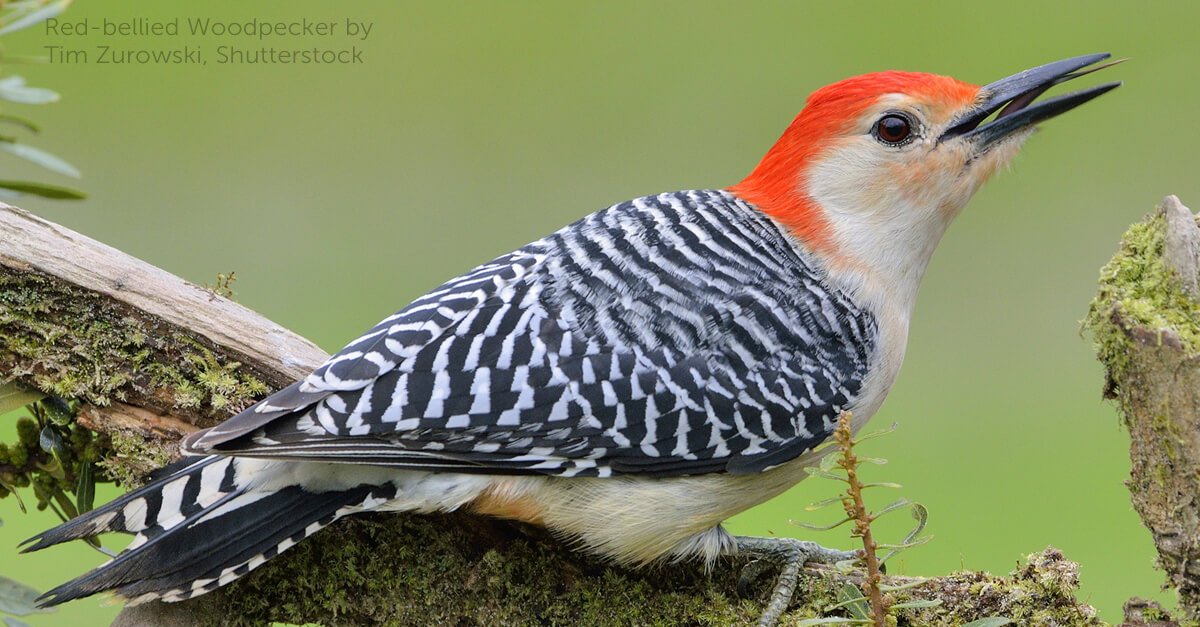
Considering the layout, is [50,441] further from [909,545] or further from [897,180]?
[897,180]

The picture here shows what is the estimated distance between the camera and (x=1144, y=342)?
2.94 metres

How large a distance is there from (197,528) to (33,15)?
1481mm

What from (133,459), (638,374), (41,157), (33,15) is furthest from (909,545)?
(133,459)

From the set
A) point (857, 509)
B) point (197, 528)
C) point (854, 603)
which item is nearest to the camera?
point (857, 509)

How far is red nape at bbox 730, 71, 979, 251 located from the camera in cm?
392

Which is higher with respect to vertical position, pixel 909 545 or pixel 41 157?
pixel 41 157

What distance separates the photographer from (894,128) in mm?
3939

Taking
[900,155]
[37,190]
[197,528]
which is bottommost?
[197,528]

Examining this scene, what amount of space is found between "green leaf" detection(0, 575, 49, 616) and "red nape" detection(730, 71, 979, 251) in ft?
8.07

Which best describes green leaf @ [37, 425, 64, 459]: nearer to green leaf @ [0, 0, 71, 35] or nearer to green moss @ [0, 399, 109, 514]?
green moss @ [0, 399, 109, 514]

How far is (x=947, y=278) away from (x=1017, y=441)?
2.10m

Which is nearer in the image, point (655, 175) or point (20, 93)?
point (20, 93)

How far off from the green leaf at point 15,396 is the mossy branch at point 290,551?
28 millimetres

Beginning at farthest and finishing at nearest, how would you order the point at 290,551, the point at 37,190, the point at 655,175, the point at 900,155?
the point at 655,175, the point at 900,155, the point at 290,551, the point at 37,190
